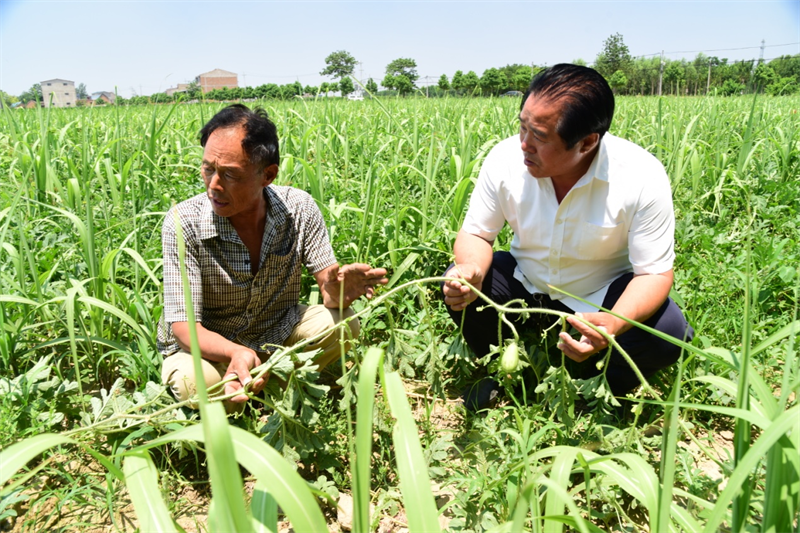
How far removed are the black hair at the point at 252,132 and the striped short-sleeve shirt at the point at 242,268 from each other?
0.59 ft

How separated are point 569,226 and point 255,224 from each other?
1027mm

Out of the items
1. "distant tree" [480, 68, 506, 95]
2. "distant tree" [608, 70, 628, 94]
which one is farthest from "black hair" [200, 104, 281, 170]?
"distant tree" [608, 70, 628, 94]

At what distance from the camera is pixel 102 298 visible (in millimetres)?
2004

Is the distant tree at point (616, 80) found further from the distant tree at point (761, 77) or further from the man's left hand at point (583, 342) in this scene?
the man's left hand at point (583, 342)

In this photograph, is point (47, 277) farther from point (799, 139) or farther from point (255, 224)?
point (799, 139)

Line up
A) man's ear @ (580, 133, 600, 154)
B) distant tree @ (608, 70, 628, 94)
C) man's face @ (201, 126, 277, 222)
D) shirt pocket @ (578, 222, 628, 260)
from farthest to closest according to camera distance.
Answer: distant tree @ (608, 70, 628, 94)
shirt pocket @ (578, 222, 628, 260)
man's ear @ (580, 133, 600, 154)
man's face @ (201, 126, 277, 222)

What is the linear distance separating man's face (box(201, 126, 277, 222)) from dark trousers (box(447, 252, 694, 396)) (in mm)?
743

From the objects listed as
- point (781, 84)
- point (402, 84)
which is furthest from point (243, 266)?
point (781, 84)

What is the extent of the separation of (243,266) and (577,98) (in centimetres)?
114

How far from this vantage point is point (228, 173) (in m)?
1.64

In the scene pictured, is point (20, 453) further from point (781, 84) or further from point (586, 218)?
point (781, 84)

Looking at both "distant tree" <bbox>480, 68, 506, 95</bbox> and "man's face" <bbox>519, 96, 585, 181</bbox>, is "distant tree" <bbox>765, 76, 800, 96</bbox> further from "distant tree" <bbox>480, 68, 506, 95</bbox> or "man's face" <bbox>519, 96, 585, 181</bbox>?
"man's face" <bbox>519, 96, 585, 181</bbox>

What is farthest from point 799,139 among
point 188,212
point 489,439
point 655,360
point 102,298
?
point 102,298

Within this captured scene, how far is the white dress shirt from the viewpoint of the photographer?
70.6 inches
